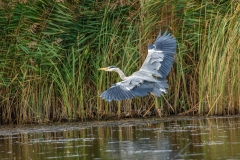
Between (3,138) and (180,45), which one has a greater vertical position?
(180,45)

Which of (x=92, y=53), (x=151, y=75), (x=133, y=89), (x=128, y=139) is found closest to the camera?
(x=128, y=139)

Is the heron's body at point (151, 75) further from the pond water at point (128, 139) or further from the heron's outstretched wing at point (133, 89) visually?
the pond water at point (128, 139)

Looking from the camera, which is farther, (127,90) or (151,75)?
(151,75)

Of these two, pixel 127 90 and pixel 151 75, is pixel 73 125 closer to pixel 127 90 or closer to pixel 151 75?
pixel 127 90

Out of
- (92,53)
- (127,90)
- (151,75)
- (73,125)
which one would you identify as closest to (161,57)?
(151,75)

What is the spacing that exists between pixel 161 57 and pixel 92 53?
128 centimetres

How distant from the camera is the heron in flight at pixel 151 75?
9.26 meters

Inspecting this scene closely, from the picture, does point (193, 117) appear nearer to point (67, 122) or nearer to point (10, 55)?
point (67, 122)

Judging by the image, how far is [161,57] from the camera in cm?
1016

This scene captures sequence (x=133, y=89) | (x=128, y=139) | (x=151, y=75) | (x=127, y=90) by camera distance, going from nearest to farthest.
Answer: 1. (x=128, y=139)
2. (x=127, y=90)
3. (x=133, y=89)
4. (x=151, y=75)

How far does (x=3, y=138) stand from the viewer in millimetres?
9055

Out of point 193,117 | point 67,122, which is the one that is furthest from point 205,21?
point 67,122

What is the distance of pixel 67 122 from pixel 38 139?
67.9 inches

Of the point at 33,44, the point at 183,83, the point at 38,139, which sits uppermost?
the point at 33,44
